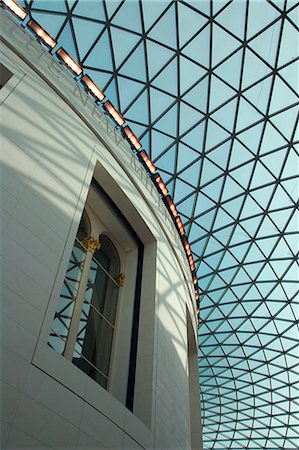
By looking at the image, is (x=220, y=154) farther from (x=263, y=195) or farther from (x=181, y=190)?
(x=263, y=195)

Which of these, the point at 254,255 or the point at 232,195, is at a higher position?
the point at 232,195

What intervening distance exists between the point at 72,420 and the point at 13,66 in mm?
10032

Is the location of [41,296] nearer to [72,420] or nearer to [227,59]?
[72,420]

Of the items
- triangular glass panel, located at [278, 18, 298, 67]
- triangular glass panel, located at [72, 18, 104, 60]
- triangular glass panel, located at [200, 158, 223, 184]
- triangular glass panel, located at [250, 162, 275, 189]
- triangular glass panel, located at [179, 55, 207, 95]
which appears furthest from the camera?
triangular glass panel, located at [200, 158, 223, 184]

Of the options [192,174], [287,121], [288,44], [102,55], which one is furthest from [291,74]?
[102,55]

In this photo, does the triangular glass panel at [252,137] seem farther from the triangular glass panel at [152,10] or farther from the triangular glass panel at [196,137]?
the triangular glass panel at [152,10]

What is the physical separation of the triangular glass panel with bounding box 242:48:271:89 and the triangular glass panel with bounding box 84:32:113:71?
7930mm

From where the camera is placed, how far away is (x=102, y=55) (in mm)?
20000

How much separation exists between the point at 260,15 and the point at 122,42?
24.8 feet

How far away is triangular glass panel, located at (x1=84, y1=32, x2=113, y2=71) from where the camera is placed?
19.6 meters

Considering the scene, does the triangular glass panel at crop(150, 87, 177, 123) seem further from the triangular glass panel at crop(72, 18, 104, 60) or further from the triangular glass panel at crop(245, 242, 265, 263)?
the triangular glass panel at crop(245, 242, 265, 263)

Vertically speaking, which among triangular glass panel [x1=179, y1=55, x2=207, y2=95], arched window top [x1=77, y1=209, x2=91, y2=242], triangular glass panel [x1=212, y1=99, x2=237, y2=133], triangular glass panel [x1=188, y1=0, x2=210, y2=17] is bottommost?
arched window top [x1=77, y1=209, x2=91, y2=242]

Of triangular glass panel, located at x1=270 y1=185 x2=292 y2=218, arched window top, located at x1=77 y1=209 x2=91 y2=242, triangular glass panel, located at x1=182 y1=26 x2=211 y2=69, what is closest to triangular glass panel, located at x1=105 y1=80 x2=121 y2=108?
triangular glass panel, located at x1=182 y1=26 x2=211 y2=69

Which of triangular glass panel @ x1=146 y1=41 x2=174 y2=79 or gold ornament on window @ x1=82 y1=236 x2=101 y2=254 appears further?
triangular glass panel @ x1=146 y1=41 x2=174 y2=79
